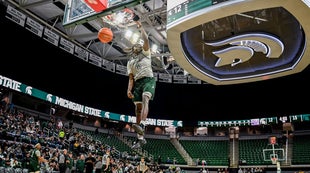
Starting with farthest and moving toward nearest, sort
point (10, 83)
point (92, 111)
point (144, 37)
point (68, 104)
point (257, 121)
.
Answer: point (257, 121), point (92, 111), point (68, 104), point (10, 83), point (144, 37)

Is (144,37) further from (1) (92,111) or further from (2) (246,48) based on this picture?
(1) (92,111)

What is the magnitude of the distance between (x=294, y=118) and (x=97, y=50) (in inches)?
698

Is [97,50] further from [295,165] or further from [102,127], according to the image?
[295,165]

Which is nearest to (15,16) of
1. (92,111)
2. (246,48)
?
(92,111)

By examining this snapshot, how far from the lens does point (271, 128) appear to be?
92.7ft

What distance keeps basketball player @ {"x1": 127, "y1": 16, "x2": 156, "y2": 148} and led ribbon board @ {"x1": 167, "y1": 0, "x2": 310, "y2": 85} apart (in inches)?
197

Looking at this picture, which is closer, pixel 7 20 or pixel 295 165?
pixel 7 20

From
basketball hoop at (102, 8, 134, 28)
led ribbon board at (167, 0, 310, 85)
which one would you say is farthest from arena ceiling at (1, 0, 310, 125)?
basketball hoop at (102, 8, 134, 28)

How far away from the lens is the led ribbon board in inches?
442

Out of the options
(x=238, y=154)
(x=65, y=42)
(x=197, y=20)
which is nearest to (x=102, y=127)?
(x=65, y=42)

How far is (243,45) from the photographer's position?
13008 millimetres

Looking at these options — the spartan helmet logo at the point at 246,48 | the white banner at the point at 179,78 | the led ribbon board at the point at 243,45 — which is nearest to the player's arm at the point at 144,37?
the led ribbon board at the point at 243,45

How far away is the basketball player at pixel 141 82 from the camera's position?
→ 3760 mm

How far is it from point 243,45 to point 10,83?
13.8 m
